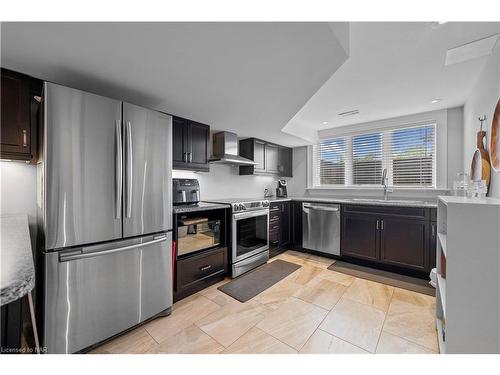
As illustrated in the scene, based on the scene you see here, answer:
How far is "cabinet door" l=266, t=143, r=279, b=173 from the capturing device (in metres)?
4.00

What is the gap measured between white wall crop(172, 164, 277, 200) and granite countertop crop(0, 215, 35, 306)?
5.81 feet

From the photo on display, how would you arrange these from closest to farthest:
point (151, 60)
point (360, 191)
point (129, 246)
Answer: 1. point (151, 60)
2. point (129, 246)
3. point (360, 191)

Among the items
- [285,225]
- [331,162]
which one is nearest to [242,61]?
[285,225]

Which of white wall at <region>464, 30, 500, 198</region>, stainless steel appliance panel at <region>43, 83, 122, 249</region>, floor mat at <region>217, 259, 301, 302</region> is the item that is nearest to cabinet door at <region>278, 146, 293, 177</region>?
floor mat at <region>217, 259, 301, 302</region>

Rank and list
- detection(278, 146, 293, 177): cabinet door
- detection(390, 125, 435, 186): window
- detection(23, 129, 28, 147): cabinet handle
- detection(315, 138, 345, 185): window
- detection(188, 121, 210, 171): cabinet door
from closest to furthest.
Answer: detection(23, 129, 28, 147): cabinet handle
detection(188, 121, 210, 171): cabinet door
detection(390, 125, 435, 186): window
detection(315, 138, 345, 185): window
detection(278, 146, 293, 177): cabinet door

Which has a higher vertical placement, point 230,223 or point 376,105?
point 376,105

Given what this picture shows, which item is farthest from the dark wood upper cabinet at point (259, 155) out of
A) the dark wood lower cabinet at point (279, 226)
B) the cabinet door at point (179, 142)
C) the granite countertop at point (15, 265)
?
the granite countertop at point (15, 265)

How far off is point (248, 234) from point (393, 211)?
2.10 m

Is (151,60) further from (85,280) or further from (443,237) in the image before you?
(443,237)

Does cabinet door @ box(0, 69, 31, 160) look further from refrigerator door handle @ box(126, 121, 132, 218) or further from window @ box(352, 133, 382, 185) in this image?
window @ box(352, 133, 382, 185)

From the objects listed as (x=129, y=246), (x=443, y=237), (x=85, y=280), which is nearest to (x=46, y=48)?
(x=129, y=246)

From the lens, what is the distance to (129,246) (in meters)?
1.67

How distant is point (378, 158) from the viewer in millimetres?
3674

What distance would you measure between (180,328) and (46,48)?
87.2 inches
